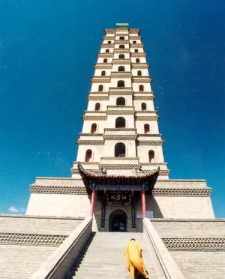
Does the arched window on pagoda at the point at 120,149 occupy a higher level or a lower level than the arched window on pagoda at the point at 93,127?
lower

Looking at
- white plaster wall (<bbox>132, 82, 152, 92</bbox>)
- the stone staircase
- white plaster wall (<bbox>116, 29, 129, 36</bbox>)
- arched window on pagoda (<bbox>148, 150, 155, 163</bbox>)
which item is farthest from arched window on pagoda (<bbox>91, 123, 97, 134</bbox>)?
white plaster wall (<bbox>116, 29, 129, 36</bbox>)

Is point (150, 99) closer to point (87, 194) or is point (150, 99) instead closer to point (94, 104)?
point (94, 104)

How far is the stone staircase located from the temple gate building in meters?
0.04

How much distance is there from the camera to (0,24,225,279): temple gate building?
30.6 ft

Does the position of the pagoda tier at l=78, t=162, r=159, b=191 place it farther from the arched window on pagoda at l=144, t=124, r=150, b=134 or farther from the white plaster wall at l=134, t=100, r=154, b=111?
the white plaster wall at l=134, t=100, r=154, b=111

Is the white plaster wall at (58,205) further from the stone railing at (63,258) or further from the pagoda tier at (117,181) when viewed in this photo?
the stone railing at (63,258)

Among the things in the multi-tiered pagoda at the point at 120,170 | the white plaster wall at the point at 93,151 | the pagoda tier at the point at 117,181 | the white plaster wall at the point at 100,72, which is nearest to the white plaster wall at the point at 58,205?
the multi-tiered pagoda at the point at 120,170

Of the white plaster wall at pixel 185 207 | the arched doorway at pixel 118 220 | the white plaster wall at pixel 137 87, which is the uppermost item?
the white plaster wall at pixel 137 87

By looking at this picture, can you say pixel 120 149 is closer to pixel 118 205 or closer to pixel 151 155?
pixel 151 155

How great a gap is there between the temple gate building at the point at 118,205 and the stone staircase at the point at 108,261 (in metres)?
0.04

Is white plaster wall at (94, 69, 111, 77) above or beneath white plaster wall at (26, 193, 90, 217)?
above

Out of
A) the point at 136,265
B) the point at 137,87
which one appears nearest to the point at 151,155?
the point at 137,87

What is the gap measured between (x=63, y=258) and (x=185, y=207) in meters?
12.3

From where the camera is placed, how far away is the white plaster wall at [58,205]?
1775 cm
